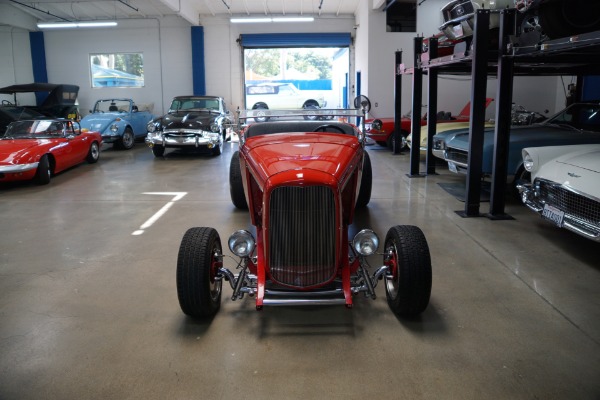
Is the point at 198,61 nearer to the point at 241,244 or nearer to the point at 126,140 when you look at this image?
the point at 126,140

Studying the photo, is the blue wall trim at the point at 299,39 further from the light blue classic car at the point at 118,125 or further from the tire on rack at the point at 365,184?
the tire on rack at the point at 365,184

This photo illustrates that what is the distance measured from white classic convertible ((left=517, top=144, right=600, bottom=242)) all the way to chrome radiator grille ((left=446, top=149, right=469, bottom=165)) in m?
1.95

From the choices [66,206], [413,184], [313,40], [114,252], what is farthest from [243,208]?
[313,40]

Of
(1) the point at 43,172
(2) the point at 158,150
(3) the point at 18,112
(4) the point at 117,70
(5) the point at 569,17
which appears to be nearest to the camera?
(5) the point at 569,17

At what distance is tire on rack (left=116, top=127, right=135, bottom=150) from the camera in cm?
1386

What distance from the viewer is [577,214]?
443 cm

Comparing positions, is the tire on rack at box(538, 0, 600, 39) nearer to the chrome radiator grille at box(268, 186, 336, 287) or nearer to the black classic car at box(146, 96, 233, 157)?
the chrome radiator grille at box(268, 186, 336, 287)

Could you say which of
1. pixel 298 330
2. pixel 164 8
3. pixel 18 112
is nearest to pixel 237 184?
pixel 298 330

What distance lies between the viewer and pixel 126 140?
1401 centimetres

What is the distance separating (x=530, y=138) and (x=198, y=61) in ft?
47.4

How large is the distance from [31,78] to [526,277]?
20.6 meters

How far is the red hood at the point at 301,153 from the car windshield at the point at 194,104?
951cm

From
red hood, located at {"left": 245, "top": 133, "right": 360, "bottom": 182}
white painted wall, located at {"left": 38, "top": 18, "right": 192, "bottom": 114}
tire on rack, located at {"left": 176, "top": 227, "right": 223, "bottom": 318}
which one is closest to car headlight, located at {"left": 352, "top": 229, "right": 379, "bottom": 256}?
red hood, located at {"left": 245, "top": 133, "right": 360, "bottom": 182}

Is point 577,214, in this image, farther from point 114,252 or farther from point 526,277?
point 114,252
